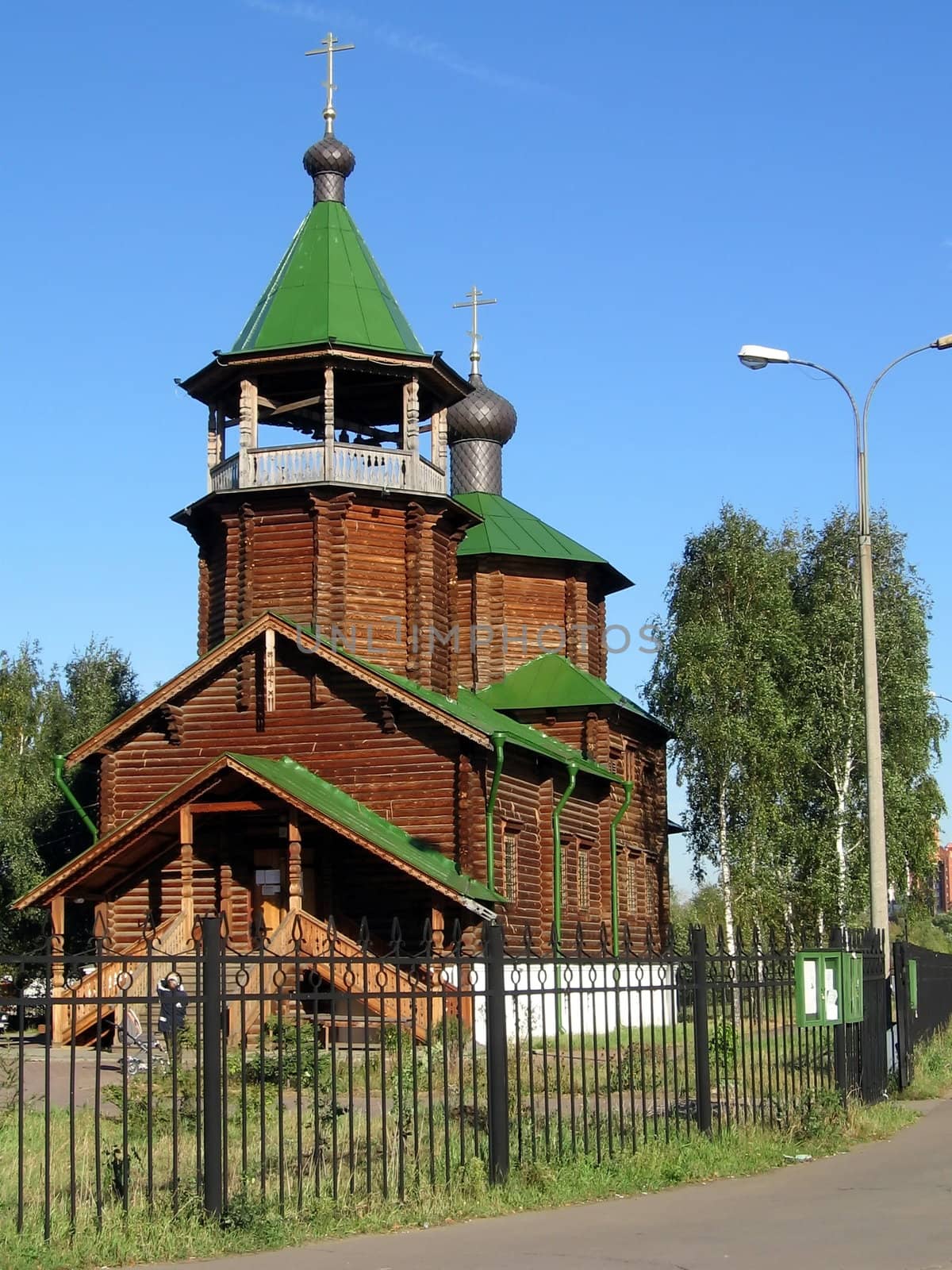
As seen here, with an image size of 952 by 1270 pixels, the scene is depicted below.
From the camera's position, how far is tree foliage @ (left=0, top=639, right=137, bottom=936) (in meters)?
34.5

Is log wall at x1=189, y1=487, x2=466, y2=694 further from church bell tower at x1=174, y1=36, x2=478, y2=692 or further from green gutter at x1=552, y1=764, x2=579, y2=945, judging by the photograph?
green gutter at x1=552, y1=764, x2=579, y2=945

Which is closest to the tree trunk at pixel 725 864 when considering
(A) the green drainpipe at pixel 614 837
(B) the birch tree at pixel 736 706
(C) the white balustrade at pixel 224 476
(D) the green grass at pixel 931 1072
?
(B) the birch tree at pixel 736 706

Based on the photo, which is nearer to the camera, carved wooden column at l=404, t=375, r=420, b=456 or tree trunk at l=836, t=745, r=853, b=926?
carved wooden column at l=404, t=375, r=420, b=456

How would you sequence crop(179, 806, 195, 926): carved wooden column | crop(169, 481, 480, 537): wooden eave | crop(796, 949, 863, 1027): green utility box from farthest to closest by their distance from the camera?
crop(169, 481, 480, 537): wooden eave < crop(179, 806, 195, 926): carved wooden column < crop(796, 949, 863, 1027): green utility box

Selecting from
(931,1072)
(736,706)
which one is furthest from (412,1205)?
Answer: (736,706)

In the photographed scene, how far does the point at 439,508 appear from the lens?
2653 cm

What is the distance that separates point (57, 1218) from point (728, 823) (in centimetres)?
2639

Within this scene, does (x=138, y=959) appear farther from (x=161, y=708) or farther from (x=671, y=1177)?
(x=161, y=708)

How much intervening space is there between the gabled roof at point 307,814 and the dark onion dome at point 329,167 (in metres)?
10.7

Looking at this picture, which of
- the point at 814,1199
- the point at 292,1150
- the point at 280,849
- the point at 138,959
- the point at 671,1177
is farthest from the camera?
the point at 280,849

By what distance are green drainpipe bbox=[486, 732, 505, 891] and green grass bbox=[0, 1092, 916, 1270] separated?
11654mm

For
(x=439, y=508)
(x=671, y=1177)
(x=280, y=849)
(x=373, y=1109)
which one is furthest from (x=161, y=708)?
(x=671, y=1177)

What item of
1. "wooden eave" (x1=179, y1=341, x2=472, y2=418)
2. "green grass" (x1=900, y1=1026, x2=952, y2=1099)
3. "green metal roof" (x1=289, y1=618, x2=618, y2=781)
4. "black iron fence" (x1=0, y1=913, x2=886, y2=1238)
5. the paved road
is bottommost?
"green grass" (x1=900, y1=1026, x2=952, y2=1099)

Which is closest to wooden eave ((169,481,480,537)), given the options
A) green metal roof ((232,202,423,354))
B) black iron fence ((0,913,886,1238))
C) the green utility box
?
green metal roof ((232,202,423,354))
